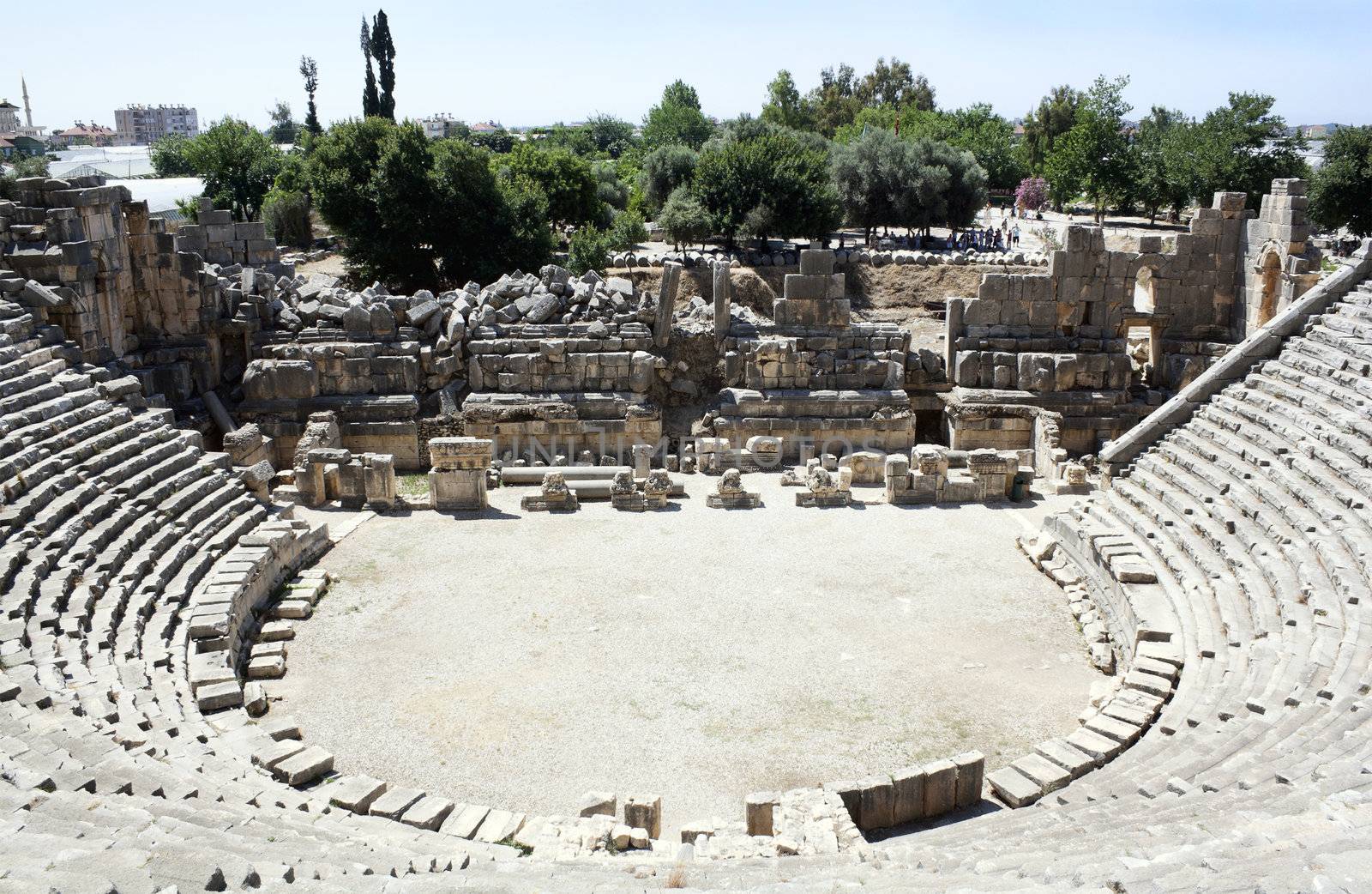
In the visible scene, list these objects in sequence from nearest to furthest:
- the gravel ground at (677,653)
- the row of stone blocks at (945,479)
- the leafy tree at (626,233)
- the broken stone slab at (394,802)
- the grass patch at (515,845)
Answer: the grass patch at (515,845) < the broken stone slab at (394,802) < the gravel ground at (677,653) < the row of stone blocks at (945,479) < the leafy tree at (626,233)

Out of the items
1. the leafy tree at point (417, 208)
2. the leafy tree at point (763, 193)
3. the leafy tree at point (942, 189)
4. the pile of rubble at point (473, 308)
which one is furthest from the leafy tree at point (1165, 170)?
the pile of rubble at point (473, 308)

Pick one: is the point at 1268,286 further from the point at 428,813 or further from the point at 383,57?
the point at 383,57

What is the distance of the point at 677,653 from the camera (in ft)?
43.0

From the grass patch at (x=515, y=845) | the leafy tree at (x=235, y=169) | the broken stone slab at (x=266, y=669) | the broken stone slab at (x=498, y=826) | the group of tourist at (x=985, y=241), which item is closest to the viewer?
the grass patch at (x=515, y=845)

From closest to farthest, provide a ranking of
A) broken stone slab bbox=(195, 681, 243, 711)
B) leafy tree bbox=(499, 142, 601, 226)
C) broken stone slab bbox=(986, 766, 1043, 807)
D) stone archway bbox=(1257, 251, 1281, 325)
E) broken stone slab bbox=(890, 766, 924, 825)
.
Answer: broken stone slab bbox=(890, 766, 924, 825), broken stone slab bbox=(986, 766, 1043, 807), broken stone slab bbox=(195, 681, 243, 711), stone archway bbox=(1257, 251, 1281, 325), leafy tree bbox=(499, 142, 601, 226)

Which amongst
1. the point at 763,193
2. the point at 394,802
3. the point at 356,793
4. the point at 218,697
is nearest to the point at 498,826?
the point at 394,802

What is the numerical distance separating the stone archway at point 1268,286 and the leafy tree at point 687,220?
22909 millimetres

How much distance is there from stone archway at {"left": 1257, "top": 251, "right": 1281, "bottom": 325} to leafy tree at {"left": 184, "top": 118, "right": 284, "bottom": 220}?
144ft

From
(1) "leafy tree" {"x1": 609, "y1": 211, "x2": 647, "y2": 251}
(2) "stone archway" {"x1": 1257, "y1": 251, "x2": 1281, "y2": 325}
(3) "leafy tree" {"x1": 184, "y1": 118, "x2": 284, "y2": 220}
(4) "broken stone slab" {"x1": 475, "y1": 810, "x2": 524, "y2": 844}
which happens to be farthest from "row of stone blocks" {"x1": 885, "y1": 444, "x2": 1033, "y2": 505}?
(3) "leafy tree" {"x1": 184, "y1": 118, "x2": 284, "y2": 220}

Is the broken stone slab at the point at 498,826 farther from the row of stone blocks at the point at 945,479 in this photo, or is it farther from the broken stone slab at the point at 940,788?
the row of stone blocks at the point at 945,479

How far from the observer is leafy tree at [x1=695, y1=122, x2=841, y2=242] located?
40.8 metres

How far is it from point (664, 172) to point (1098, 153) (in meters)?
20.4

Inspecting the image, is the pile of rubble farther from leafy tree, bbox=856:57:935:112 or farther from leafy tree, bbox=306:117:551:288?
leafy tree, bbox=856:57:935:112

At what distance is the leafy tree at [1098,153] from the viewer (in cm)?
5075
